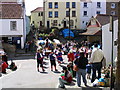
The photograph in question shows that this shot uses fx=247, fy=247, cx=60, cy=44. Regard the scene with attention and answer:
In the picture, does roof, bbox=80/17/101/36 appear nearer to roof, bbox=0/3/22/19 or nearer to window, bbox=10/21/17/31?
roof, bbox=0/3/22/19

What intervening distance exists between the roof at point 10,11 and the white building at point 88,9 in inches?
742

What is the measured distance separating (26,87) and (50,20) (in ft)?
134

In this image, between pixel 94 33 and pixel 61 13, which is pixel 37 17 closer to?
pixel 61 13

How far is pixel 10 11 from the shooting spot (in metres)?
33.2

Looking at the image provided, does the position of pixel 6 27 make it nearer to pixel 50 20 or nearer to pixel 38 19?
pixel 50 20

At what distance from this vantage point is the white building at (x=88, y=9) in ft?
165

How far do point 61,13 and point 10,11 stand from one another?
62.8ft

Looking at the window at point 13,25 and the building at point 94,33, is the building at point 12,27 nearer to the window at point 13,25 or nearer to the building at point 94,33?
the window at point 13,25

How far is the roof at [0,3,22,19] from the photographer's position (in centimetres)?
3198

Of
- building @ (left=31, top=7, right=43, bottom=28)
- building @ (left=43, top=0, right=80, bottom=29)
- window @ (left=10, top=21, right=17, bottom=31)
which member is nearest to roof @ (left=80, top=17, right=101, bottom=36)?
building @ (left=43, top=0, right=80, bottom=29)

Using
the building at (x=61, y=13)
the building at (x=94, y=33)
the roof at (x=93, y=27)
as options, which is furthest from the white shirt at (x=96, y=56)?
the building at (x=61, y=13)

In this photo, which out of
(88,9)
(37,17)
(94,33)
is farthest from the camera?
(37,17)

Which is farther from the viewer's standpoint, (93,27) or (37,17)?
(37,17)

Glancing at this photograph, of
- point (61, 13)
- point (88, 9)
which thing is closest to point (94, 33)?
point (88, 9)
